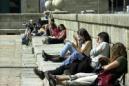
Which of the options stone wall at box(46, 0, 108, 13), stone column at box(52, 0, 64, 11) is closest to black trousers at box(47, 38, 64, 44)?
stone column at box(52, 0, 64, 11)

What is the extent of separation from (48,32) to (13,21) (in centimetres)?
1685

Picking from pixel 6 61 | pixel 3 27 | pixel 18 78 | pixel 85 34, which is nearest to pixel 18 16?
pixel 3 27

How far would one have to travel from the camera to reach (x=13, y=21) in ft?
142

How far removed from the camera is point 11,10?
54000mm

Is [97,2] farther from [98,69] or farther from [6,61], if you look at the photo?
[98,69]

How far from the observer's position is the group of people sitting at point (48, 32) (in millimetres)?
21328

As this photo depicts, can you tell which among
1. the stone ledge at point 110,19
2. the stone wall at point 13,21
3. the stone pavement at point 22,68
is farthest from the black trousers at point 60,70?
the stone wall at point 13,21

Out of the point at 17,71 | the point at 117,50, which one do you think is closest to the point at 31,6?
the point at 17,71

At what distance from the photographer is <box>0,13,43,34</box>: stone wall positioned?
142 ft

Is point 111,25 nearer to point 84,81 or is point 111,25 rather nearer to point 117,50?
point 117,50

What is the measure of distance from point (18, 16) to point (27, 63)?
24.6m

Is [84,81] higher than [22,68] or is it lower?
higher

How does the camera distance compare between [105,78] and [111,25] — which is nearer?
[105,78]

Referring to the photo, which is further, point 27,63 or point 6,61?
point 6,61
